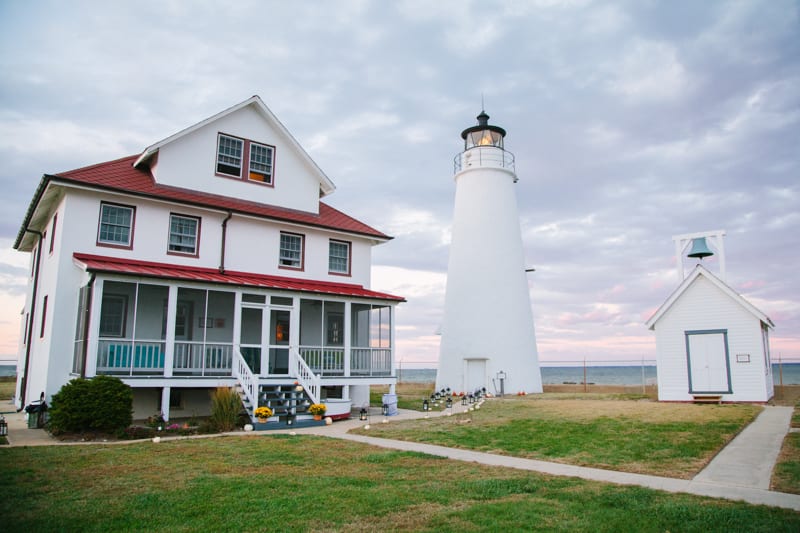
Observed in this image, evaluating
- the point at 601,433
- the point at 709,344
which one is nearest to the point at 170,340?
the point at 601,433

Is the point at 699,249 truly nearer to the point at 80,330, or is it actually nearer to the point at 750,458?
the point at 750,458

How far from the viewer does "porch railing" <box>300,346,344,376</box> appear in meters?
17.9

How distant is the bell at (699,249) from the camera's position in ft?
67.5

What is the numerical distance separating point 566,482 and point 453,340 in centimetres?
1931

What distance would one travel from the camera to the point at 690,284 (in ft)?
64.7

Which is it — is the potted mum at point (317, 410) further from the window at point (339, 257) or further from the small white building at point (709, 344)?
the small white building at point (709, 344)

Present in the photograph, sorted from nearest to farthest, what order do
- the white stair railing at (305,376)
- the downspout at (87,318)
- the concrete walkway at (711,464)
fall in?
the concrete walkway at (711,464) → the downspout at (87,318) → the white stair railing at (305,376)

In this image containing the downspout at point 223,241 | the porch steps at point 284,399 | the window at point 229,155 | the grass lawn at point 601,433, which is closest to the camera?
the grass lawn at point 601,433

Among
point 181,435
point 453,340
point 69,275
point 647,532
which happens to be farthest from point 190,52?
point 453,340

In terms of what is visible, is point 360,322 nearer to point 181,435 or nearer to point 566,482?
point 181,435

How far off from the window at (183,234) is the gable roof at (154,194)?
65 cm

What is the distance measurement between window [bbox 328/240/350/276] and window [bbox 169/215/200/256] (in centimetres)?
485

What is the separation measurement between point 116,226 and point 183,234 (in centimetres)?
187

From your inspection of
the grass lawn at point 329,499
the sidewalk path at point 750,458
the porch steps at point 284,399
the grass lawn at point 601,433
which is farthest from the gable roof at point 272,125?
the sidewalk path at point 750,458
